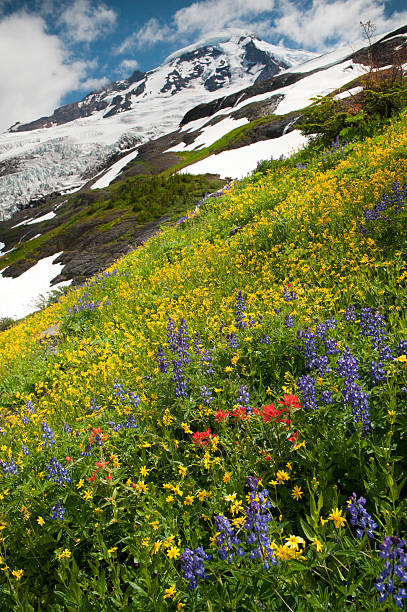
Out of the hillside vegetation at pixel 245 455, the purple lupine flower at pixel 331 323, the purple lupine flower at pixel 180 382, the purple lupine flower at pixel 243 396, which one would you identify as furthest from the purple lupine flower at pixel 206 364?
the purple lupine flower at pixel 331 323

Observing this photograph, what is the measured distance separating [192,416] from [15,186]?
15725cm

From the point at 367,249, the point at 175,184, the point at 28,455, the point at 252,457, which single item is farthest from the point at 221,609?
the point at 175,184

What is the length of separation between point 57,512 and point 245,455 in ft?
4.75

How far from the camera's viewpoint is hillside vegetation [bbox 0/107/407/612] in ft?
5.81

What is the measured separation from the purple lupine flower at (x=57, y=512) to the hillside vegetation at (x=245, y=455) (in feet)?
0.04

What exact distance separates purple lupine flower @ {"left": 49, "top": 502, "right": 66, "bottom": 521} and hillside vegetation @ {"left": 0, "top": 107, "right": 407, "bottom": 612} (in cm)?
1

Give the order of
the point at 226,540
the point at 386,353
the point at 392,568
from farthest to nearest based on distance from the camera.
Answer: the point at 386,353 < the point at 226,540 < the point at 392,568

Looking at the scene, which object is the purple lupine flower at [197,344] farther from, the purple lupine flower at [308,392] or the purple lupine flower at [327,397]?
the purple lupine flower at [327,397]

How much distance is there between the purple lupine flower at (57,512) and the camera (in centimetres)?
244

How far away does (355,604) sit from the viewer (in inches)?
63.9

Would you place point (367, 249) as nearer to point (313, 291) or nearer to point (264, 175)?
point (313, 291)

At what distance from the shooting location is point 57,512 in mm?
2480

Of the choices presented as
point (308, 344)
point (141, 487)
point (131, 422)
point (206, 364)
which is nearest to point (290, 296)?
point (308, 344)

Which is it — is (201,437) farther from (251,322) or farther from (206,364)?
(251,322)
